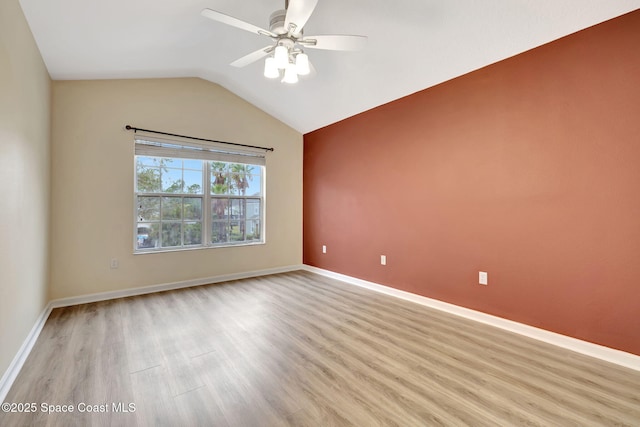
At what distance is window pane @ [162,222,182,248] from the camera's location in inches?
156

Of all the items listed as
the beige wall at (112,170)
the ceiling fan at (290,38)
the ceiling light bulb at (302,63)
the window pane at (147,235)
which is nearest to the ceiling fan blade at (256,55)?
the ceiling fan at (290,38)

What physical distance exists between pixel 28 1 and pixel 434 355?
394cm

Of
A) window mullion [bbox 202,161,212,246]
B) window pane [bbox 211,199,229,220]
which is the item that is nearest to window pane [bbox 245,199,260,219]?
window pane [bbox 211,199,229,220]

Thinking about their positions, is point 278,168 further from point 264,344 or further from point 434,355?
point 434,355

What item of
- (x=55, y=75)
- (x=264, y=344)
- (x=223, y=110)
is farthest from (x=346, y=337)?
(x=55, y=75)

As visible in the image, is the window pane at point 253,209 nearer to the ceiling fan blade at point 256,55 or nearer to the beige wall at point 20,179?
the beige wall at point 20,179

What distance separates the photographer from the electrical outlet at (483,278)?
A: 2841 mm

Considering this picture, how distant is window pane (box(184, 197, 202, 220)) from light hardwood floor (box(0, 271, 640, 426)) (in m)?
1.50

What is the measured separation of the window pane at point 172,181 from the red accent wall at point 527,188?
2.73 metres

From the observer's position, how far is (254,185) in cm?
478

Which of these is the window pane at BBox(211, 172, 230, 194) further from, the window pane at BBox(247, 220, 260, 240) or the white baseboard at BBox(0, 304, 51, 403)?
the white baseboard at BBox(0, 304, 51, 403)

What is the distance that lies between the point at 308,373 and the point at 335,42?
7.65 feet

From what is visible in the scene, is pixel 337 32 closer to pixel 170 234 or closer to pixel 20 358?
pixel 170 234

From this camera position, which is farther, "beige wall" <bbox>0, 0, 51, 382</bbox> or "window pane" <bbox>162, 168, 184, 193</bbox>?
"window pane" <bbox>162, 168, 184, 193</bbox>
